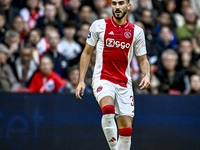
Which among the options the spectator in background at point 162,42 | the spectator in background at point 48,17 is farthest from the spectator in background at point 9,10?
the spectator in background at point 162,42

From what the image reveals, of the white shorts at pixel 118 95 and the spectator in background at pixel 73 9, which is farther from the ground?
the spectator in background at pixel 73 9

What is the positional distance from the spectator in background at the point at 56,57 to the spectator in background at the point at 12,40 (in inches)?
25.6

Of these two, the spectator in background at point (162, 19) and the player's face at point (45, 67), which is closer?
the player's face at point (45, 67)

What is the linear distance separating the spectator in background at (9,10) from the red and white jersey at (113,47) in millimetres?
3696

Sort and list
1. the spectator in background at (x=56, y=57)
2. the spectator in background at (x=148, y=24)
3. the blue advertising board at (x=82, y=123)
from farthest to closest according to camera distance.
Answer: the spectator in background at (x=148, y=24)
the spectator in background at (x=56, y=57)
the blue advertising board at (x=82, y=123)

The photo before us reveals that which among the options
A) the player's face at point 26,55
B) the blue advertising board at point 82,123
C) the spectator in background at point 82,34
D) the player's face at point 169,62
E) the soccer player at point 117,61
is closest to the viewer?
the soccer player at point 117,61

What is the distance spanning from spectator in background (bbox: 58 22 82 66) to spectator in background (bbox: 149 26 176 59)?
1701mm

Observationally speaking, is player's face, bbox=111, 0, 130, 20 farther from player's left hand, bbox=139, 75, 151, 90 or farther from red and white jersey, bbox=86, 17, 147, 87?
player's left hand, bbox=139, 75, 151, 90

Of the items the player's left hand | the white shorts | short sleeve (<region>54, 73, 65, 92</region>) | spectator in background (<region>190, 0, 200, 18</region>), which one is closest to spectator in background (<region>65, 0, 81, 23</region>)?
short sleeve (<region>54, 73, 65, 92</region>)

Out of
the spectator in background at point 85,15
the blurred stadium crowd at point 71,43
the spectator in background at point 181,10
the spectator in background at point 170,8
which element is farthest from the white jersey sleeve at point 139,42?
the spectator in background at point 181,10

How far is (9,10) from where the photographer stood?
28.5ft

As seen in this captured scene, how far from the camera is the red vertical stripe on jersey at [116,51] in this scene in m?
5.38

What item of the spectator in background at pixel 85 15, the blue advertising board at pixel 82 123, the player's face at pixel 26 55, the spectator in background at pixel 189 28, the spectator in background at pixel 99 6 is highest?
the spectator in background at pixel 99 6

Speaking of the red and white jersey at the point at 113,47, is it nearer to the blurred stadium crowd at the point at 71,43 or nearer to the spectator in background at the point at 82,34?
the blurred stadium crowd at the point at 71,43
